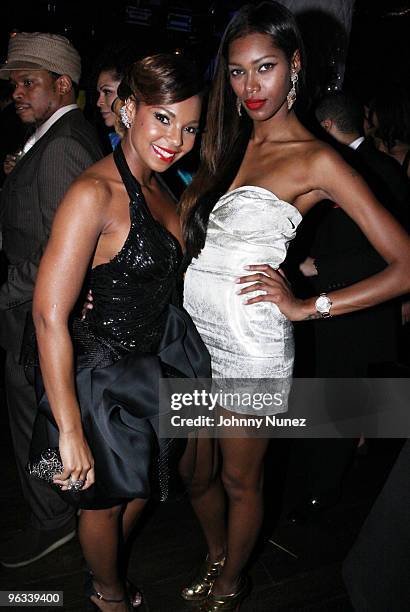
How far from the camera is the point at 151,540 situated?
2363mm

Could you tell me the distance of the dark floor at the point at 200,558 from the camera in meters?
2.06

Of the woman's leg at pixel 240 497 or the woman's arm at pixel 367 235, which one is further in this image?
the woman's leg at pixel 240 497

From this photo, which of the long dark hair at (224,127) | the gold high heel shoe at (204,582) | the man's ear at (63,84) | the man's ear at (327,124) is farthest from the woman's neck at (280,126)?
the gold high heel shoe at (204,582)

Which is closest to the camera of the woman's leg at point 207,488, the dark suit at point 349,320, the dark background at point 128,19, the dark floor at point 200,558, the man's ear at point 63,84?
the woman's leg at point 207,488

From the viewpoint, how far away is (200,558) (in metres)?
2.27

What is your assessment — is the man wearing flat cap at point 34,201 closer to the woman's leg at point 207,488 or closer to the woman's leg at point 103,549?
the woman's leg at point 103,549

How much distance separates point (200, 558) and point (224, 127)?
166 centimetres

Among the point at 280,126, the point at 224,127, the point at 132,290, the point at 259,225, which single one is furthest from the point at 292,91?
the point at 132,290

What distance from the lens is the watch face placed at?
1.83 meters

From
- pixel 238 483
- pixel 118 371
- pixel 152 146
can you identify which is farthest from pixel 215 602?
pixel 152 146

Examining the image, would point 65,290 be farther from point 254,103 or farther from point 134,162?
point 254,103

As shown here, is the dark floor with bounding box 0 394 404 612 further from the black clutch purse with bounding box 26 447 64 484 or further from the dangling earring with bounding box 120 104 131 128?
the dangling earring with bounding box 120 104 131 128

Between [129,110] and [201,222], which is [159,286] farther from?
[129,110]

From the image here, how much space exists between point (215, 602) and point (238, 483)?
475mm
